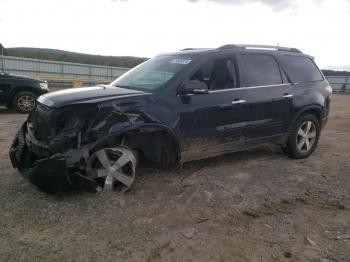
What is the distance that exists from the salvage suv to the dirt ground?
0.30 metres

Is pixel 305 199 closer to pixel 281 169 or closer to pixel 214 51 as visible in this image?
pixel 281 169

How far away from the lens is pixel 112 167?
3939mm

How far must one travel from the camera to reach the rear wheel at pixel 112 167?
3.87 meters

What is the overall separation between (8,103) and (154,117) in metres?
7.48

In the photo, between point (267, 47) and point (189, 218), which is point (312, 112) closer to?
point (267, 47)

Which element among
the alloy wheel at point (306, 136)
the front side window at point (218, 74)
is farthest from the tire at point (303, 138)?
the front side window at point (218, 74)

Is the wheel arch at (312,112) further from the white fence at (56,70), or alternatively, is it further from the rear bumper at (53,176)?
the white fence at (56,70)

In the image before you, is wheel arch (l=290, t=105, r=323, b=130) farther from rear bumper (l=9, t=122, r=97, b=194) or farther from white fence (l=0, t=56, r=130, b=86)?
white fence (l=0, t=56, r=130, b=86)

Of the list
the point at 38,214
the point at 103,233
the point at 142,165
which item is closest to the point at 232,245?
the point at 103,233

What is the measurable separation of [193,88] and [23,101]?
7505 millimetres

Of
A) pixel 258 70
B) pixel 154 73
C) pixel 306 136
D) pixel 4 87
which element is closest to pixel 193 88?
pixel 154 73

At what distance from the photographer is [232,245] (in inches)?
120

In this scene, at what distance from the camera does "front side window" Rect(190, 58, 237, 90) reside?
4695 mm

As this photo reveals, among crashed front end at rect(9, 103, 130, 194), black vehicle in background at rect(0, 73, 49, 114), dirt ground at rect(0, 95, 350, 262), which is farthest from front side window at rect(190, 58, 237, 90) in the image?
black vehicle in background at rect(0, 73, 49, 114)
